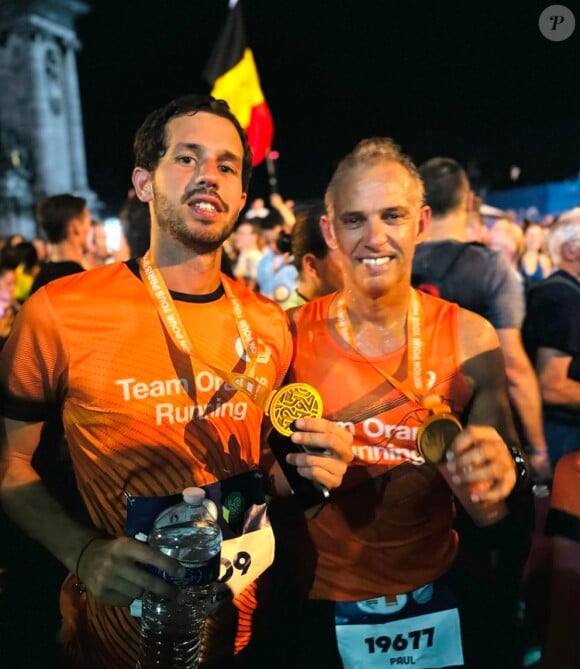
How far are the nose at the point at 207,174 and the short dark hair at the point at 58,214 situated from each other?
2771 millimetres

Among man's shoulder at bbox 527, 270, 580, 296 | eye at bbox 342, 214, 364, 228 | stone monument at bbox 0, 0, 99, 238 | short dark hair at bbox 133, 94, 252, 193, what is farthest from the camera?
stone monument at bbox 0, 0, 99, 238

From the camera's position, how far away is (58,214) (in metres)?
4.39

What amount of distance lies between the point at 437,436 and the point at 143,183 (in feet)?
4.00

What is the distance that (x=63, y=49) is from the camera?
30344 mm

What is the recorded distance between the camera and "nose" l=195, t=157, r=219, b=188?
6.15ft

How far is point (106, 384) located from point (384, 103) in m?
46.7

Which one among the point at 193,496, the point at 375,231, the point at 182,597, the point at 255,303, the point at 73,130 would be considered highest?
the point at 73,130

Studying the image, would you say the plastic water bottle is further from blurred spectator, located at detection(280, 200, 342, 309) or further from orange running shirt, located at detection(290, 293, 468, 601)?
blurred spectator, located at detection(280, 200, 342, 309)

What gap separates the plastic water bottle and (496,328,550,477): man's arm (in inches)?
91.1

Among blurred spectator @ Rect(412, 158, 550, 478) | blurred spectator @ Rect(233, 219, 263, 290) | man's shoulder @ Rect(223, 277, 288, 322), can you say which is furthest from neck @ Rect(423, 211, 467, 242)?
blurred spectator @ Rect(233, 219, 263, 290)

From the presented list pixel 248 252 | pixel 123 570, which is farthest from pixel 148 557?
pixel 248 252

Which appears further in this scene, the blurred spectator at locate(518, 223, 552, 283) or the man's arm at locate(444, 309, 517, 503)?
the blurred spectator at locate(518, 223, 552, 283)

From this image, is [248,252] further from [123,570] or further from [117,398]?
[123,570]

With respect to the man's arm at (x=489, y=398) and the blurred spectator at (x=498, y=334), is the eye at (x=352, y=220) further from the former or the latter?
the blurred spectator at (x=498, y=334)
